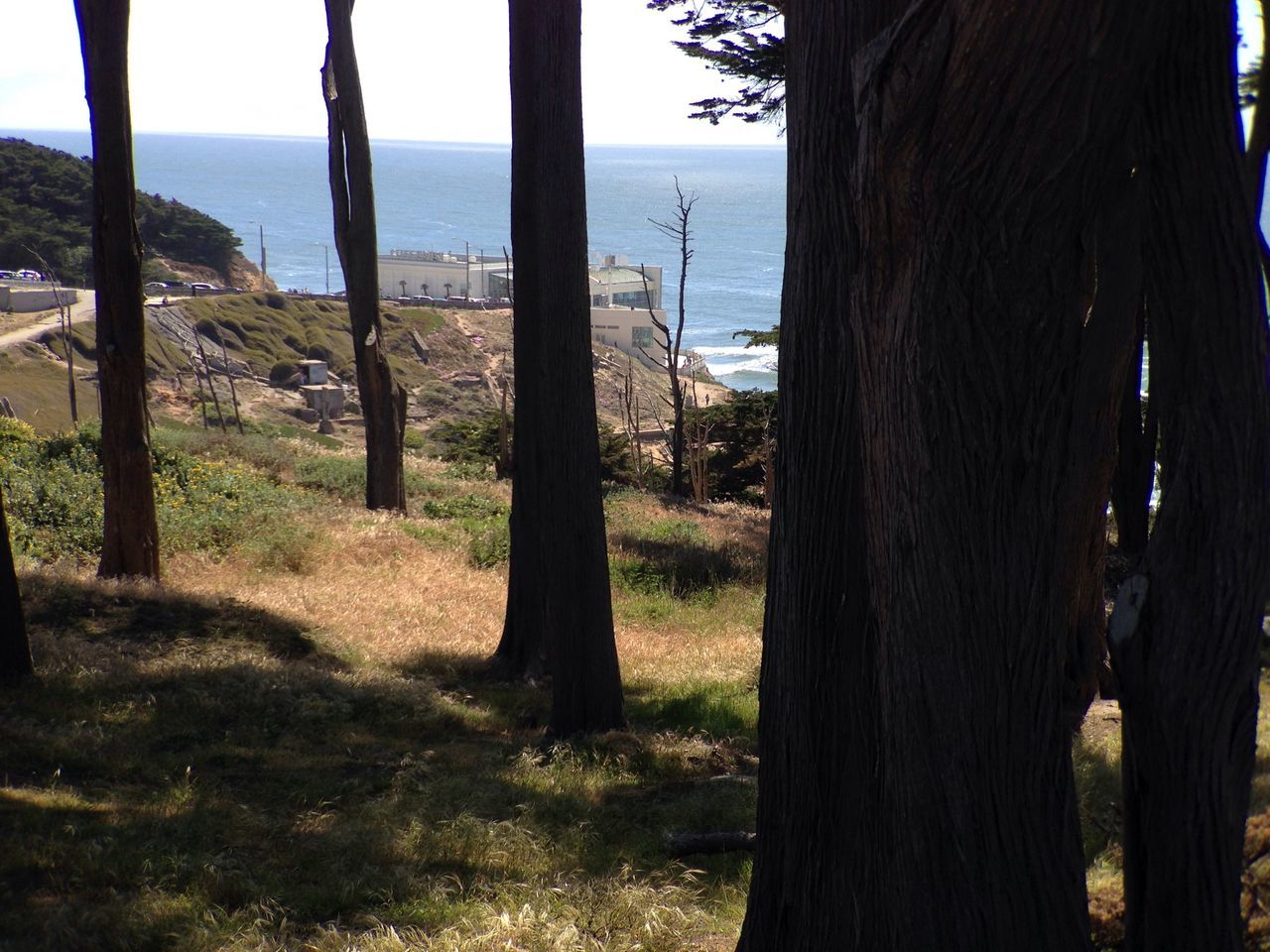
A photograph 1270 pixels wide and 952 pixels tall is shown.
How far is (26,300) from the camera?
52969 millimetres

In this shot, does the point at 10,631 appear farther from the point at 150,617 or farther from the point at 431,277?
the point at 431,277

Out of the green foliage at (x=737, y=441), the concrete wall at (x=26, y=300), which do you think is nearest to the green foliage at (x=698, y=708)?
the green foliage at (x=737, y=441)

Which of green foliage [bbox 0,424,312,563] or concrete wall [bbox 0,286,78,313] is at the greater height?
concrete wall [bbox 0,286,78,313]

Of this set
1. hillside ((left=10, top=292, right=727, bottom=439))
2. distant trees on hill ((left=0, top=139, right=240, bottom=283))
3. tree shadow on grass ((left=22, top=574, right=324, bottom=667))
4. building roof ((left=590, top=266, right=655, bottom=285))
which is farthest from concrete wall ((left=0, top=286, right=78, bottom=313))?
tree shadow on grass ((left=22, top=574, right=324, bottom=667))

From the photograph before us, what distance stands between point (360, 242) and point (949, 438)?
1568 cm

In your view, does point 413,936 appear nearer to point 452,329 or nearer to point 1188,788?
point 1188,788

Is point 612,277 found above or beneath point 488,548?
above

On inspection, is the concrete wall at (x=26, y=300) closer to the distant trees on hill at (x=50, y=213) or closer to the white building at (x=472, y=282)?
the distant trees on hill at (x=50, y=213)

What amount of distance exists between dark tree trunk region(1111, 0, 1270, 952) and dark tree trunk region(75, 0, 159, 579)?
30.8 ft

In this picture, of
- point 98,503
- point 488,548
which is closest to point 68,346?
point 98,503

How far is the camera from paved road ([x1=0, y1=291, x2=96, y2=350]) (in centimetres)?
4294

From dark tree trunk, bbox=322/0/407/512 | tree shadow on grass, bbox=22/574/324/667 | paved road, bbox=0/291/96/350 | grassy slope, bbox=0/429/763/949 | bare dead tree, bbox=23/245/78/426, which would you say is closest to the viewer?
grassy slope, bbox=0/429/763/949

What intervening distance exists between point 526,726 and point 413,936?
4407mm

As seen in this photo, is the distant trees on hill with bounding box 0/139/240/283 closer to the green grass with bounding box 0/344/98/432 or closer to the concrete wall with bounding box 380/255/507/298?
the concrete wall with bounding box 380/255/507/298
